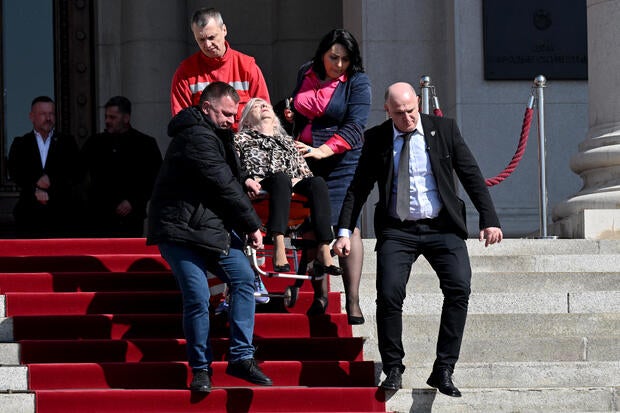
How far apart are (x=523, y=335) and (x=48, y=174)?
4.57m

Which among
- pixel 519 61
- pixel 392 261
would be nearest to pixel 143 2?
pixel 519 61

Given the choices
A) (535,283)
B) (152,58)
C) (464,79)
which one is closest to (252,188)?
(535,283)

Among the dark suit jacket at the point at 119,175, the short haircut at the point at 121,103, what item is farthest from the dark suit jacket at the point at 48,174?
the short haircut at the point at 121,103

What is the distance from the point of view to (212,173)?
9.45 metres

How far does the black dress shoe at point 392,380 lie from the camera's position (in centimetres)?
943

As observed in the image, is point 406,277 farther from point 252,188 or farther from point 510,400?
point 252,188

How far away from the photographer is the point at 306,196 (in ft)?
34.2

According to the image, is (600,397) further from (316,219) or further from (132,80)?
(132,80)

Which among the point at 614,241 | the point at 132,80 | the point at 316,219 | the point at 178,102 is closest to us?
the point at 316,219

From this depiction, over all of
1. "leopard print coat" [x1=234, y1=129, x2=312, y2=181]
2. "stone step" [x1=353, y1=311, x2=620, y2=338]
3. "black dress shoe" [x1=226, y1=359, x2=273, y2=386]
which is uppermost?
"leopard print coat" [x1=234, y1=129, x2=312, y2=181]

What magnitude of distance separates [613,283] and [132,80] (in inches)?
309

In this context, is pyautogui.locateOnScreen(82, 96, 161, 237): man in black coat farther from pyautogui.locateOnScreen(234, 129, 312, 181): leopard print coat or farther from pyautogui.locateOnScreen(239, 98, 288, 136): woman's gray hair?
pyautogui.locateOnScreen(234, 129, 312, 181): leopard print coat

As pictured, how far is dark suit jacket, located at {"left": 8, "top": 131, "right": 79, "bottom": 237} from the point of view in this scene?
13102 mm

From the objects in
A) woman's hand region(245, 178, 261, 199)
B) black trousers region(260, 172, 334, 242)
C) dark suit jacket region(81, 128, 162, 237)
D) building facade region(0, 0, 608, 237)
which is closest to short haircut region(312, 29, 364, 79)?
black trousers region(260, 172, 334, 242)
